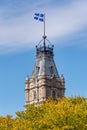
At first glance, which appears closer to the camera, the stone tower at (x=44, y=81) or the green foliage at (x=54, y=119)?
the green foliage at (x=54, y=119)

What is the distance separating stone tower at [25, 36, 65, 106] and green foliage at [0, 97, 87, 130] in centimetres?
8295

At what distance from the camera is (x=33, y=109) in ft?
286

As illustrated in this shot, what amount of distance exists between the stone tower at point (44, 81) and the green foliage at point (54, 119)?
83.0 meters

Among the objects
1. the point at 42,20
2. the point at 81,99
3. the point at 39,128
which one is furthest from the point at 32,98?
the point at 39,128

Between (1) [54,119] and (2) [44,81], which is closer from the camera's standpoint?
(1) [54,119]

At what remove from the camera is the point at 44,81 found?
170m

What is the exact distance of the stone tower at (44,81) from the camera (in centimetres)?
17012

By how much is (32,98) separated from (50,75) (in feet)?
26.5

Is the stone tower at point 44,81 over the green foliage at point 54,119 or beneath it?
over

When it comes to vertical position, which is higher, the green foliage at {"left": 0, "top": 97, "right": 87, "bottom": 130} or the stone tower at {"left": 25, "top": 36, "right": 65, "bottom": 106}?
the stone tower at {"left": 25, "top": 36, "right": 65, "bottom": 106}

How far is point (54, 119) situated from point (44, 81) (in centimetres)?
9440

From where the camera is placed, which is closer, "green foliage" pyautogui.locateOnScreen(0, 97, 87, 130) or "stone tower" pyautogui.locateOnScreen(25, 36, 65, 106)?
"green foliage" pyautogui.locateOnScreen(0, 97, 87, 130)

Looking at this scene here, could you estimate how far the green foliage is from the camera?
74.4m

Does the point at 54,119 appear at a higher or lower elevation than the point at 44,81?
lower
